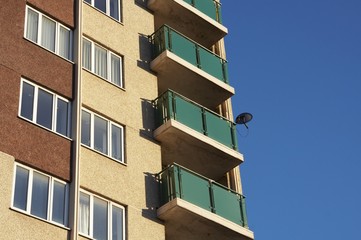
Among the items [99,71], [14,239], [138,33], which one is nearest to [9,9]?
[99,71]

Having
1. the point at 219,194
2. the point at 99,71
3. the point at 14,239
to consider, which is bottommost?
the point at 14,239

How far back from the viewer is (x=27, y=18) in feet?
78.6

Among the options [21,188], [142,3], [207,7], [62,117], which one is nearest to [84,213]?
[21,188]

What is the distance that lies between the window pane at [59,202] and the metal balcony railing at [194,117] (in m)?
5.27

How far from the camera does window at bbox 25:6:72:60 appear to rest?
23.9 meters

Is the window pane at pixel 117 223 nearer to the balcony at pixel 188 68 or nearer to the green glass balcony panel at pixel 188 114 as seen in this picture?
the green glass balcony panel at pixel 188 114

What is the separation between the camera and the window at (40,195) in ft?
66.6

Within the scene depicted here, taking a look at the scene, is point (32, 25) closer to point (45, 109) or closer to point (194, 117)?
point (45, 109)

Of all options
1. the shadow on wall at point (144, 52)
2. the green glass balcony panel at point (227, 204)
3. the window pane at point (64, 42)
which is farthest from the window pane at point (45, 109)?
the green glass balcony panel at point (227, 204)

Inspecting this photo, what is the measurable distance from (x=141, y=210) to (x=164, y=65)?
6.32 m

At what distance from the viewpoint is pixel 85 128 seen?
23.6m

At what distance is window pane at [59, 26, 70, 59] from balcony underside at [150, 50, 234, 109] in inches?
140

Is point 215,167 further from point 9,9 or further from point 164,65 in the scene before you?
point 9,9

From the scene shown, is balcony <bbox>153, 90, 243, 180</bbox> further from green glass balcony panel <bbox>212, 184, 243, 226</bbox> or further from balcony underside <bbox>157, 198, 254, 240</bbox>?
balcony underside <bbox>157, 198, 254, 240</bbox>
